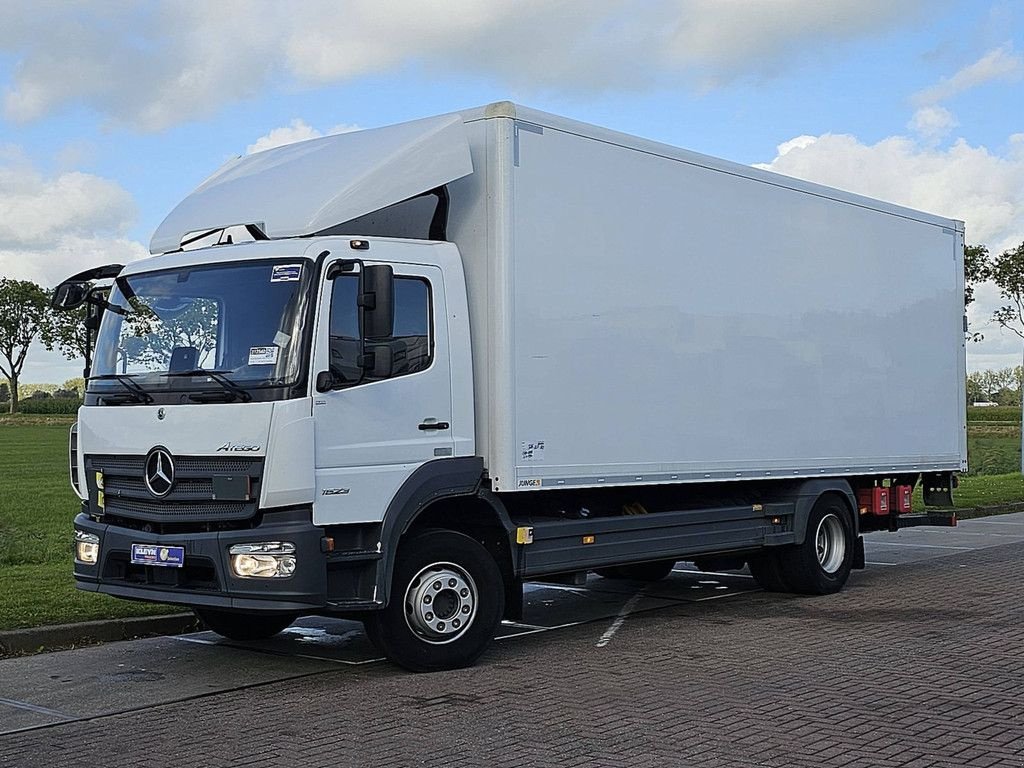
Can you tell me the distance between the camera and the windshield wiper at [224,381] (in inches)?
323

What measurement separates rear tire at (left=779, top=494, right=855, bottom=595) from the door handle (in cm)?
477

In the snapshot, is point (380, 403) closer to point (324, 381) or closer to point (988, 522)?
point (324, 381)

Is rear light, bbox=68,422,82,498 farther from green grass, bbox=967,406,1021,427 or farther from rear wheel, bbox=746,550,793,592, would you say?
green grass, bbox=967,406,1021,427

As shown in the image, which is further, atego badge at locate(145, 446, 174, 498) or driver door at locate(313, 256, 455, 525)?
atego badge at locate(145, 446, 174, 498)

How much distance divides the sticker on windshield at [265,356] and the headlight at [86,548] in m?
1.72

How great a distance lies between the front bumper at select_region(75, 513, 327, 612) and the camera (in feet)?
26.5

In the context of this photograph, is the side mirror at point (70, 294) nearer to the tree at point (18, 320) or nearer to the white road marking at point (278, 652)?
the white road marking at point (278, 652)

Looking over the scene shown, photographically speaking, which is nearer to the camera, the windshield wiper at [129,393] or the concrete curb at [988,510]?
the windshield wiper at [129,393]

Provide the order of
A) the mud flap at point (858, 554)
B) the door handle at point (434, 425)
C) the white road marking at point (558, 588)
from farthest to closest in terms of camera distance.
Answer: the mud flap at point (858, 554) → the white road marking at point (558, 588) → the door handle at point (434, 425)

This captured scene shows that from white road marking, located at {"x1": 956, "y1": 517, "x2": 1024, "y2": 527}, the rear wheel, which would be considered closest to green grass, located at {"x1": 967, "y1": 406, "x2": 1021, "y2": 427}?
white road marking, located at {"x1": 956, "y1": 517, "x2": 1024, "y2": 527}

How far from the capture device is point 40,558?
14.1 metres

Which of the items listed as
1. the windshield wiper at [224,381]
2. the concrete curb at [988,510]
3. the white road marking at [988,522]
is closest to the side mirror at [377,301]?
the windshield wiper at [224,381]

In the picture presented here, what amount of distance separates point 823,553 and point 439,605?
5.25m

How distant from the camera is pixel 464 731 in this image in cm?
714
